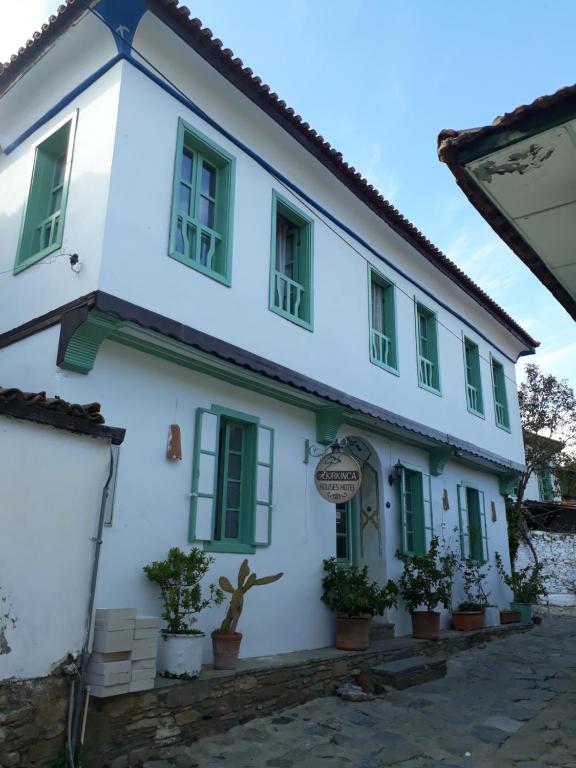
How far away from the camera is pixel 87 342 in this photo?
5828mm

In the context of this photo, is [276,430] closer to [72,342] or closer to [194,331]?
[194,331]

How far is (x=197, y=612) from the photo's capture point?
6375mm

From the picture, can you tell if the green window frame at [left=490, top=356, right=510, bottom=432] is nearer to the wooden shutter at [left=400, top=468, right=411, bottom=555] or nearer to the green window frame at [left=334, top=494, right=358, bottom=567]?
the wooden shutter at [left=400, top=468, right=411, bottom=555]

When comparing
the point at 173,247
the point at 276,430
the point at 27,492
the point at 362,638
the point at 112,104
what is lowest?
the point at 362,638

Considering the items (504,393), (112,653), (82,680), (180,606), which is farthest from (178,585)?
(504,393)

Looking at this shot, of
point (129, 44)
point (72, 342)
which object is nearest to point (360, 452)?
point (72, 342)

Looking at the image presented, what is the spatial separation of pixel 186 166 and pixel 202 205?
45 centimetres

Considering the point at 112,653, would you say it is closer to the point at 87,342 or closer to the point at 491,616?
the point at 87,342

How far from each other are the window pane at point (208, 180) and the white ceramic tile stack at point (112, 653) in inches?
185

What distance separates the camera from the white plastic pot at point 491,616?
11.8 m

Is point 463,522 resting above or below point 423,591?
above

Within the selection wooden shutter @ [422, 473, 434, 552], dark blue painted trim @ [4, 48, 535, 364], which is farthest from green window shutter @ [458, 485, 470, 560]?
dark blue painted trim @ [4, 48, 535, 364]

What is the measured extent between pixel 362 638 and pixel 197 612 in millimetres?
2460

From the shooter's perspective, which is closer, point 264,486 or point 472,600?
point 264,486
